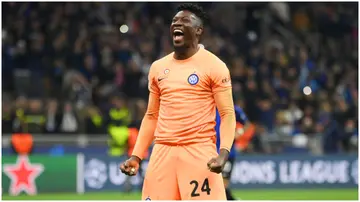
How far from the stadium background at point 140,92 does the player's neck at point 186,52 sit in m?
11.2

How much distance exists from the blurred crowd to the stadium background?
3 centimetres

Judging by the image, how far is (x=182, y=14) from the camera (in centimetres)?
724

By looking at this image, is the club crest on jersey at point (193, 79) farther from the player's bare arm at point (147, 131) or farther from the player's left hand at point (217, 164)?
the player's left hand at point (217, 164)

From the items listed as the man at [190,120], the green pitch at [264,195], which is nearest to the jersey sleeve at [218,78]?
the man at [190,120]

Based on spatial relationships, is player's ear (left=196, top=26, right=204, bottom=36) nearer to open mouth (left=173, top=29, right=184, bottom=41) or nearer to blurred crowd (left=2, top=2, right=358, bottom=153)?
open mouth (left=173, top=29, right=184, bottom=41)

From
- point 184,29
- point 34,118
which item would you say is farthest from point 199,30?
point 34,118

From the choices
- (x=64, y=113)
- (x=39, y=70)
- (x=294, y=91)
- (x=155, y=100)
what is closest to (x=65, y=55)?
(x=39, y=70)

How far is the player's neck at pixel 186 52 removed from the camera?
7.27m

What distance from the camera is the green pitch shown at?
60.0ft

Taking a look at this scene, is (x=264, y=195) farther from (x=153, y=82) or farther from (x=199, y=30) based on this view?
(x=199, y=30)

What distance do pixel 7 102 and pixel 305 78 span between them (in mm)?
7259

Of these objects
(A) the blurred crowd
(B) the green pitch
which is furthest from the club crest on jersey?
(A) the blurred crowd

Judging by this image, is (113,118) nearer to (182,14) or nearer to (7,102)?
(7,102)

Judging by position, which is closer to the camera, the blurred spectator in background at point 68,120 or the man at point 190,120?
the man at point 190,120
